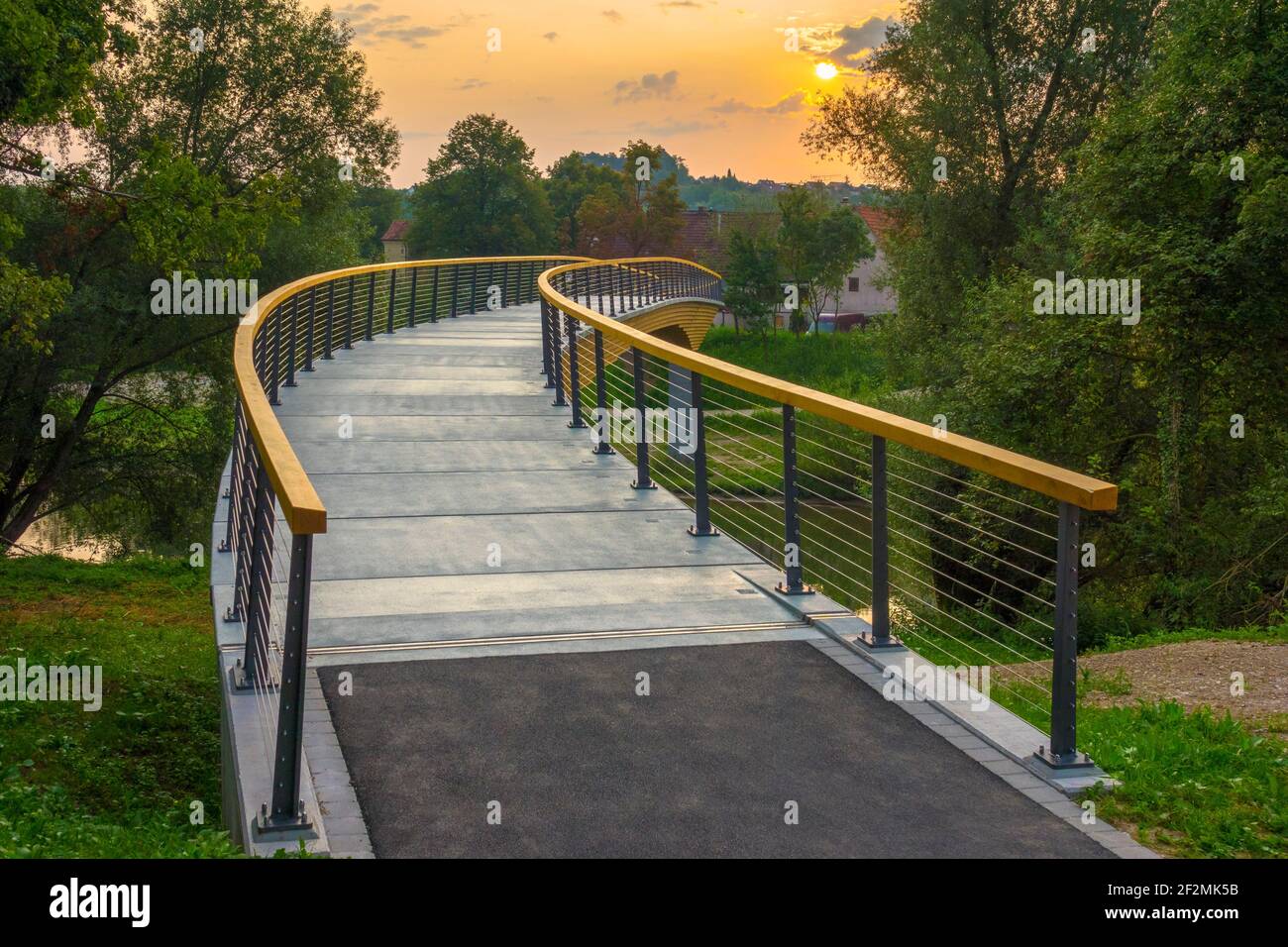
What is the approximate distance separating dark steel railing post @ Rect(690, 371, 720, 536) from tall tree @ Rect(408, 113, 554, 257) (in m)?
66.5

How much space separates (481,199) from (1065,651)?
2884 inches

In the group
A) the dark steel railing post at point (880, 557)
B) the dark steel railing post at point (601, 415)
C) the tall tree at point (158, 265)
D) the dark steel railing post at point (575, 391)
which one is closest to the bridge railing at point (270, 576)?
the dark steel railing post at point (880, 557)

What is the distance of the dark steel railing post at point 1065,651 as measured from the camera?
4.70 m

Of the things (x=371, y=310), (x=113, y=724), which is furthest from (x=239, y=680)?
(x=371, y=310)

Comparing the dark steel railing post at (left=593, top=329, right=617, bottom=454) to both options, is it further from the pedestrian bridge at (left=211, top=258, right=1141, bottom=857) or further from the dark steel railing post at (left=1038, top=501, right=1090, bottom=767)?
the dark steel railing post at (left=1038, top=501, right=1090, bottom=767)

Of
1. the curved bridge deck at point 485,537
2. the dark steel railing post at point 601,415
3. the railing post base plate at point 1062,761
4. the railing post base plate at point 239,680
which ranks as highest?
the dark steel railing post at point 601,415

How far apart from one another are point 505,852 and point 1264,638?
10325 millimetres

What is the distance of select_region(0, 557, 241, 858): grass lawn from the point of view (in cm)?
577

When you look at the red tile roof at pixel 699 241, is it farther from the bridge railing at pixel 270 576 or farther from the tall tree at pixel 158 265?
the bridge railing at pixel 270 576

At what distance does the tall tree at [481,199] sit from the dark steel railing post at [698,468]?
66.5 m

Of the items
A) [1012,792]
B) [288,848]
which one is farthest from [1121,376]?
[288,848]

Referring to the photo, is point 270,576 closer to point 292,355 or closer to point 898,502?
point 292,355

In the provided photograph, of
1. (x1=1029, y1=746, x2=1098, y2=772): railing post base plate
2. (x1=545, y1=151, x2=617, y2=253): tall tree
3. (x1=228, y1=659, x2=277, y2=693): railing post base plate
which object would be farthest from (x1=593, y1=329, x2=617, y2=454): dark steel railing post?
(x1=545, y1=151, x2=617, y2=253): tall tree
